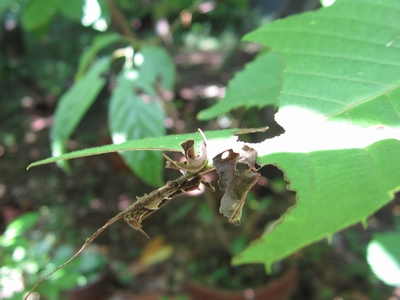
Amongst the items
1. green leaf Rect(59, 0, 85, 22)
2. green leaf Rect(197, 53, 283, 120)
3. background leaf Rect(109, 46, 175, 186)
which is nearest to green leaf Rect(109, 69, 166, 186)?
background leaf Rect(109, 46, 175, 186)

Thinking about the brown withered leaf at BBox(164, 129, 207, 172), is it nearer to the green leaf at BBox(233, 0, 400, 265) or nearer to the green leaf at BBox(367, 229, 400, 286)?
the green leaf at BBox(233, 0, 400, 265)

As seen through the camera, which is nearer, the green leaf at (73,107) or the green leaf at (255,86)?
the green leaf at (255,86)

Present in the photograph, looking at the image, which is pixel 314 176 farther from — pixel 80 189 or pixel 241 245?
pixel 80 189

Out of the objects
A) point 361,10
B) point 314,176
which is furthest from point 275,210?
point 314,176

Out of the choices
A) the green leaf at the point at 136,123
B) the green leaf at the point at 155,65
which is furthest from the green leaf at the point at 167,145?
the green leaf at the point at 155,65

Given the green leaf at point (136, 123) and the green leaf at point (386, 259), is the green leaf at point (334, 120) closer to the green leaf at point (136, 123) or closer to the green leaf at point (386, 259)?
the green leaf at point (136, 123)
